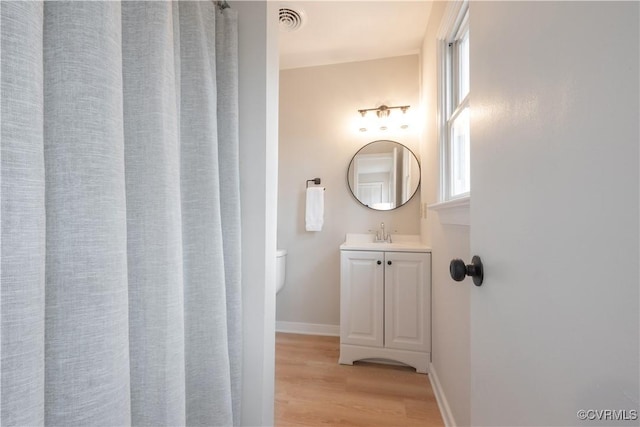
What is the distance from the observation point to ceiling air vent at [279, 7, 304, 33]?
1884mm

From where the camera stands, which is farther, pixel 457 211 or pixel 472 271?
pixel 457 211

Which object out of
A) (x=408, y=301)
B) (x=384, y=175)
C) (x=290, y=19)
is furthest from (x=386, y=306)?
(x=290, y=19)

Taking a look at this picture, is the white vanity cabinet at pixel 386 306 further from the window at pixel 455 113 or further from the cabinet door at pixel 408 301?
the window at pixel 455 113

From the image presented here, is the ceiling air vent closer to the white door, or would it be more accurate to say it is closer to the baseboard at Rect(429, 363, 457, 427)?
the white door

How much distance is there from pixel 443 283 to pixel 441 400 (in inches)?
25.1

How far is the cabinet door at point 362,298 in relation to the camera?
1.92 m

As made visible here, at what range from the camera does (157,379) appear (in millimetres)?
647

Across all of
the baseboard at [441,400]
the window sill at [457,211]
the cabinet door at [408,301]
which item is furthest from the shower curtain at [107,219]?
the cabinet door at [408,301]

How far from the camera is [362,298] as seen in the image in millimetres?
1946

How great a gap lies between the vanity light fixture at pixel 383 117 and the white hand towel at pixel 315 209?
730 millimetres

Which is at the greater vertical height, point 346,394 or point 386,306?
point 386,306

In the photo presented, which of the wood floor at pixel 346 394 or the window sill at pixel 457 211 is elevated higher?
the window sill at pixel 457 211

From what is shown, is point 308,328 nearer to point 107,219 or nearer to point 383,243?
point 383,243

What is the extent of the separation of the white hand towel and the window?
1115 mm
